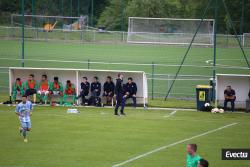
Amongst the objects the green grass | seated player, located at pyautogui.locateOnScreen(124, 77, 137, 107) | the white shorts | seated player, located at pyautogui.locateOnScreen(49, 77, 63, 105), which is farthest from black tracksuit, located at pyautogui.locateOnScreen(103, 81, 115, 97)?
the white shorts

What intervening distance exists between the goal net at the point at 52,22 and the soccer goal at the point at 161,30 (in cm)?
993

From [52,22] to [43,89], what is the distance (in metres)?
38.5

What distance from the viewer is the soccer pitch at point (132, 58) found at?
143 ft

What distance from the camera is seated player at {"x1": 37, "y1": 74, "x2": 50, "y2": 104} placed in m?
33.8

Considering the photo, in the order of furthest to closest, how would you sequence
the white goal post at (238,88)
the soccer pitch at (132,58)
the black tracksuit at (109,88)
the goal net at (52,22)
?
the goal net at (52,22), the soccer pitch at (132,58), the white goal post at (238,88), the black tracksuit at (109,88)

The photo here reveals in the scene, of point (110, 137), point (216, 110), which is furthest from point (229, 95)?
point (110, 137)

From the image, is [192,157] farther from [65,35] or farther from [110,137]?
[65,35]

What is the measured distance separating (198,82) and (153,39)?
17.7 meters

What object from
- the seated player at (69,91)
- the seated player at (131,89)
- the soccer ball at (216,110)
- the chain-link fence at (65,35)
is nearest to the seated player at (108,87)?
the seated player at (131,89)

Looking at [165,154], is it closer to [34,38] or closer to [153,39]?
[153,39]

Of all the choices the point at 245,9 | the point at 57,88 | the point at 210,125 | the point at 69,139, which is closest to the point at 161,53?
the point at 245,9

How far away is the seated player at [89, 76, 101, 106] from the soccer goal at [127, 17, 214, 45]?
82.5 feet

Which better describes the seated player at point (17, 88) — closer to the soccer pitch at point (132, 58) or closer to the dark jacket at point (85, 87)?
the dark jacket at point (85, 87)

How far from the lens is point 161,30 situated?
59.1 metres
